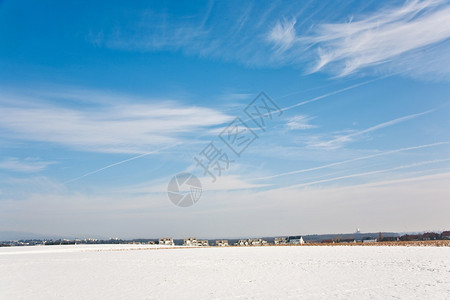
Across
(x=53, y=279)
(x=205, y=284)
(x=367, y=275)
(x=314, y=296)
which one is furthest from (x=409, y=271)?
(x=53, y=279)

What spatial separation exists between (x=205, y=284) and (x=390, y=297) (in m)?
6.99

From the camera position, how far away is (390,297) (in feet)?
35.3

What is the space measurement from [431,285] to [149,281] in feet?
36.6

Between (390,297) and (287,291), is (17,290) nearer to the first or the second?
(287,291)

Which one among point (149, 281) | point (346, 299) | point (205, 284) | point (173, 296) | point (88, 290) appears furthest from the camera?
point (149, 281)

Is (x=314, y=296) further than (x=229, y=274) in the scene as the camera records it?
No

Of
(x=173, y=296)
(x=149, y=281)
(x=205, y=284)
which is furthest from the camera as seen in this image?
(x=149, y=281)

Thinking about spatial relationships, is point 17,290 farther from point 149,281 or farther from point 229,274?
point 229,274

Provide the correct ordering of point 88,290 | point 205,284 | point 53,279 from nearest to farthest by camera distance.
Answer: point 88,290 < point 205,284 < point 53,279

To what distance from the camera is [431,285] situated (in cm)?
1272

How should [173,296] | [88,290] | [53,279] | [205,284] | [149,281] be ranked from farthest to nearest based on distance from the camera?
[53,279] < [149,281] < [205,284] < [88,290] < [173,296]

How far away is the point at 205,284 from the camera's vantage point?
1453 centimetres

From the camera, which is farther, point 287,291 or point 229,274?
point 229,274

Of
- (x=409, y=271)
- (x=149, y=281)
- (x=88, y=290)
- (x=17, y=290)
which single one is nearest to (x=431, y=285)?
(x=409, y=271)
